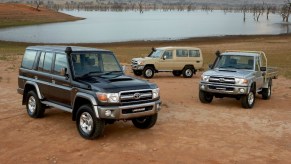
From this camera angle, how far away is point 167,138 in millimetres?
10328

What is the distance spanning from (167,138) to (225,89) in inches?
186

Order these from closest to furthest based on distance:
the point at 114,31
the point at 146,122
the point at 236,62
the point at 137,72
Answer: the point at 146,122 < the point at 236,62 < the point at 137,72 < the point at 114,31

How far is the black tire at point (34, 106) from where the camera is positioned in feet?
38.5

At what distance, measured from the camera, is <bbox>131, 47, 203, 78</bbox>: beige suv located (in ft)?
74.9

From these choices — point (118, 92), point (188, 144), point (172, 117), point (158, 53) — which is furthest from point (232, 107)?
point (158, 53)

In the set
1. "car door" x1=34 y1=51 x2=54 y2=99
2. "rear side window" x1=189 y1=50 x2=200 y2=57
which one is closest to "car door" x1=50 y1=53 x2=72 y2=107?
"car door" x1=34 y1=51 x2=54 y2=99

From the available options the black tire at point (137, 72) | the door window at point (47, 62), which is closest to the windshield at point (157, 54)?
the black tire at point (137, 72)

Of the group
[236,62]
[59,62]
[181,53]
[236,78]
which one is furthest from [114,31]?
[59,62]

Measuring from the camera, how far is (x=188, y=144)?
9852 millimetres

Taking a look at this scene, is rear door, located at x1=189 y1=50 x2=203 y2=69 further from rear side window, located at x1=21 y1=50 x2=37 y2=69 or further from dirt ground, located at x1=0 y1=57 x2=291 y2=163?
rear side window, located at x1=21 y1=50 x2=37 y2=69

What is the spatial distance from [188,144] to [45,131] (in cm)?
367

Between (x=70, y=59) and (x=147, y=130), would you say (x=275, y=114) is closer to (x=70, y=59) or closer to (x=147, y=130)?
(x=147, y=130)

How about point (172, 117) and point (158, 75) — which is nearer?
point (172, 117)

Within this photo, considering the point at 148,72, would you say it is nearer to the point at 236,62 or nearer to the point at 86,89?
the point at 236,62
